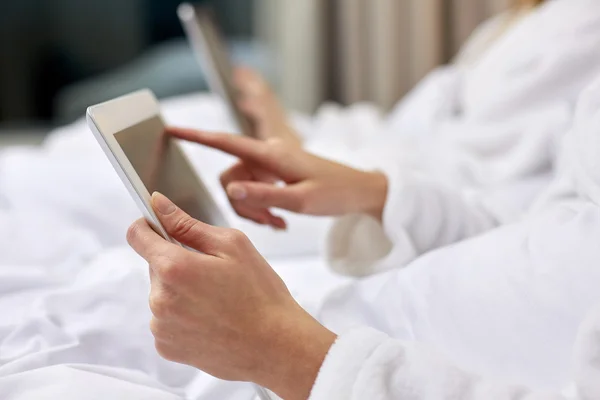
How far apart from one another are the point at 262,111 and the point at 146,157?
73 cm

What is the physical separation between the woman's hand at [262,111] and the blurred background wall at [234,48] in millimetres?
793

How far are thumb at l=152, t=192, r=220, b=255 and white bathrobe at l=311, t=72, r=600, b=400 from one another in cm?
12

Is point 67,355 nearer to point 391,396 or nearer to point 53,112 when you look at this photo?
point 391,396

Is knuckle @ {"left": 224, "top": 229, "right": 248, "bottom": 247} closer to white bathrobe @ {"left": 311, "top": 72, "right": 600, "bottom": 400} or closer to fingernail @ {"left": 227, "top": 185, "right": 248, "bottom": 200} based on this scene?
white bathrobe @ {"left": 311, "top": 72, "right": 600, "bottom": 400}

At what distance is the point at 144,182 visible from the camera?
0.55 metres

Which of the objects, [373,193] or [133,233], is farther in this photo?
[373,193]

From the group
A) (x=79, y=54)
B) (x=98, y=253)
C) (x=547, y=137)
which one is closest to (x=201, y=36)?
(x=98, y=253)

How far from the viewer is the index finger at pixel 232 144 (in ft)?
2.30

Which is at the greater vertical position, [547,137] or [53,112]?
[547,137]

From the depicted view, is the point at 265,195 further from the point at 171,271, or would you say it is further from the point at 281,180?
the point at 171,271

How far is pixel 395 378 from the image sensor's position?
484 mm

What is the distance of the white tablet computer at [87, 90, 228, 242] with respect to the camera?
515 mm

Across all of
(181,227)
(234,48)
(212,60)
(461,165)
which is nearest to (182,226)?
(181,227)

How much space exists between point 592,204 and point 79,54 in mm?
2254
